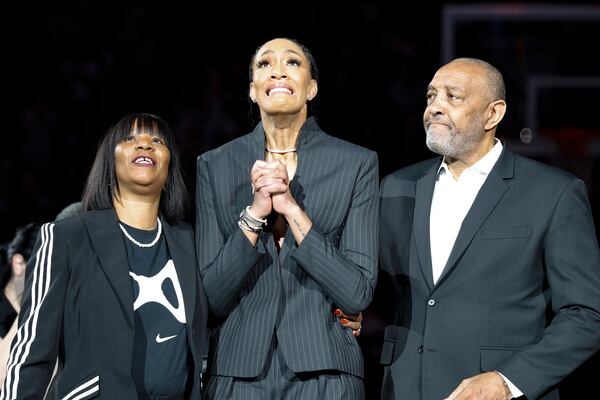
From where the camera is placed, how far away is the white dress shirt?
8.79ft

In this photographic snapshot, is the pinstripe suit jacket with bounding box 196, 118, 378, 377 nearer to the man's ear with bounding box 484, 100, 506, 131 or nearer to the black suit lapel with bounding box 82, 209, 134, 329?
the black suit lapel with bounding box 82, 209, 134, 329

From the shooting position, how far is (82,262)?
241 cm

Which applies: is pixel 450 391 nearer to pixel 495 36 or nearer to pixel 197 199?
pixel 197 199

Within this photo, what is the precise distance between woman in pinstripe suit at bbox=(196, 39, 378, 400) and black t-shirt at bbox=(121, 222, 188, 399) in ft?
0.33

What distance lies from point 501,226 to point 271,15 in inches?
169

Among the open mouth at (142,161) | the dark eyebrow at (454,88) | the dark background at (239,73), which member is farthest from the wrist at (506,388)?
the dark background at (239,73)

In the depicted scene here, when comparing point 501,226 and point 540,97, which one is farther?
point 540,97

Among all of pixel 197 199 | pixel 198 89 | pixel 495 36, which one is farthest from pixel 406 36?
pixel 197 199

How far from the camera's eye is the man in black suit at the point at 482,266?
2.52 m

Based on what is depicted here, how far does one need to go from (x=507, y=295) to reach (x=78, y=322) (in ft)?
3.47

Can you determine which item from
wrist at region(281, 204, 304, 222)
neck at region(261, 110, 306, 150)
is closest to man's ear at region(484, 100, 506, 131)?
neck at region(261, 110, 306, 150)

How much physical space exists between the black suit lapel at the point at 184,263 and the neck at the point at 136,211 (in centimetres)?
4

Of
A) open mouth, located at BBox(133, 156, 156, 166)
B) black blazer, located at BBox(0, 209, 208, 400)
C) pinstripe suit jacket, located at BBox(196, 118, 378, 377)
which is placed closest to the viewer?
black blazer, located at BBox(0, 209, 208, 400)

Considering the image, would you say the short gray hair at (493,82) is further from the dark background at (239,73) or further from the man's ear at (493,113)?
the dark background at (239,73)
